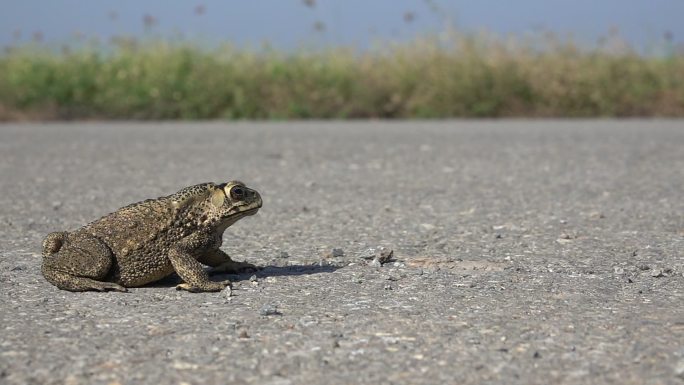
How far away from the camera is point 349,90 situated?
56.6 feet

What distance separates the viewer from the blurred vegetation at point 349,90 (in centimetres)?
1683

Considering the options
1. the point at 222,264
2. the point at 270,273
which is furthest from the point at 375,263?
the point at 222,264

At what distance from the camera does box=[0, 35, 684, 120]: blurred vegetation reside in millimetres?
16828

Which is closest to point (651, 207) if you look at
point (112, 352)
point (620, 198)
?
point (620, 198)

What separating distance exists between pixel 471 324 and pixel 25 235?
10.8 feet

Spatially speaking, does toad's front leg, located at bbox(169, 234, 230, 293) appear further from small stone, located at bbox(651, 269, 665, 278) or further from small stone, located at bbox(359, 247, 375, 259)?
small stone, located at bbox(651, 269, 665, 278)

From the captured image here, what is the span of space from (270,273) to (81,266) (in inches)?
36.6

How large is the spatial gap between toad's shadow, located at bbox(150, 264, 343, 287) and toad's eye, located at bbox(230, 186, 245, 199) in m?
0.41

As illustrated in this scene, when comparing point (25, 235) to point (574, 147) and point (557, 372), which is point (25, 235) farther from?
point (574, 147)

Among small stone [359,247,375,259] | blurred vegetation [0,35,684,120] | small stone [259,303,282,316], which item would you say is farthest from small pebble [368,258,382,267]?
blurred vegetation [0,35,684,120]

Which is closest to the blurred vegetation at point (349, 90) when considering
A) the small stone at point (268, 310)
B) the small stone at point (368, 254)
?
the small stone at point (368, 254)

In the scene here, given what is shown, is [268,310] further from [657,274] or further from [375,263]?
[657,274]

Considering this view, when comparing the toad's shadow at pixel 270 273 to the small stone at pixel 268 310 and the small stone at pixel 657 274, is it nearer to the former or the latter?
the small stone at pixel 268 310

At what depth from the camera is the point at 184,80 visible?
56.9 ft
